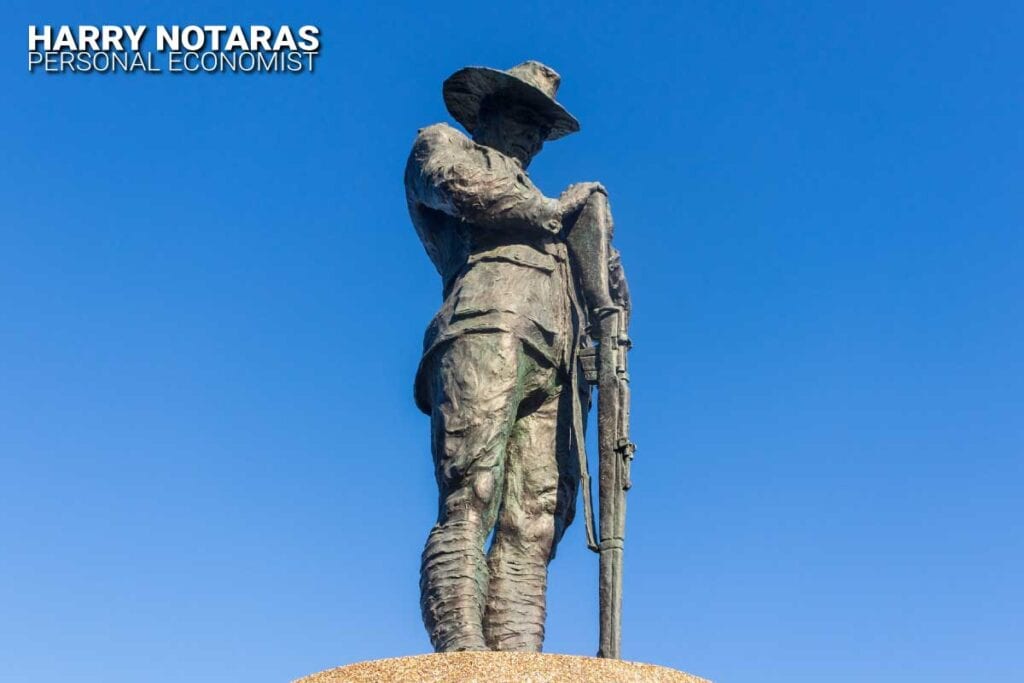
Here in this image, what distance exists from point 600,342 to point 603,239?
0.66 meters

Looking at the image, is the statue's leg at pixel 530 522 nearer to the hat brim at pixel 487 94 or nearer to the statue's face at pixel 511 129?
the statue's face at pixel 511 129

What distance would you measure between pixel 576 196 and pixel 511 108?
77 centimetres

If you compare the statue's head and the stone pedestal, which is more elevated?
the statue's head

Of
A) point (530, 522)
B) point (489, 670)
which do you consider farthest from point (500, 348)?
point (489, 670)

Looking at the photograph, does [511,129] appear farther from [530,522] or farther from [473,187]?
[530,522]

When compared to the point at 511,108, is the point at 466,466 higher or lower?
lower

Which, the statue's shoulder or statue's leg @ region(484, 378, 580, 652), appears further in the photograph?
the statue's shoulder

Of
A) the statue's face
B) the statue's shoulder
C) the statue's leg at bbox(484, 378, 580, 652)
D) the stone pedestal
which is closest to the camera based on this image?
the stone pedestal

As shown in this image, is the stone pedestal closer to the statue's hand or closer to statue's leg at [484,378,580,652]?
statue's leg at [484,378,580,652]

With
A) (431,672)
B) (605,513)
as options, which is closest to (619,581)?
(605,513)

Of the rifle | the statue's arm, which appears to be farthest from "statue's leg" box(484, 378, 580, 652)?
the statue's arm

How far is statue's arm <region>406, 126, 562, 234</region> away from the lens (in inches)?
381

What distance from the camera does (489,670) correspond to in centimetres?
760

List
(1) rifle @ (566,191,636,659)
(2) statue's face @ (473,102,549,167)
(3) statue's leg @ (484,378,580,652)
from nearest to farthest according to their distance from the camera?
(1) rifle @ (566,191,636,659) → (3) statue's leg @ (484,378,580,652) → (2) statue's face @ (473,102,549,167)
